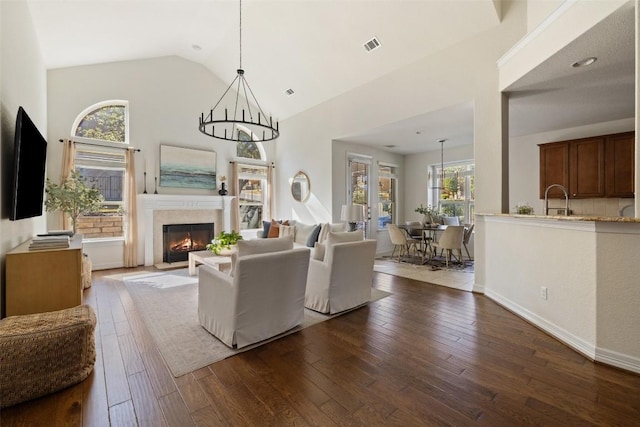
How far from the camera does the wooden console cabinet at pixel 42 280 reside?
2.49 meters

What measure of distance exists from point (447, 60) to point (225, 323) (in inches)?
187

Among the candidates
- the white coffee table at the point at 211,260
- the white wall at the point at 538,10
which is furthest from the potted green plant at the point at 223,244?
the white wall at the point at 538,10

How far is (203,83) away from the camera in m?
6.91

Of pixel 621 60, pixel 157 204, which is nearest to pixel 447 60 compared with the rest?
pixel 621 60

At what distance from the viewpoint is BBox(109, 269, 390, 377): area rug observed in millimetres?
2383

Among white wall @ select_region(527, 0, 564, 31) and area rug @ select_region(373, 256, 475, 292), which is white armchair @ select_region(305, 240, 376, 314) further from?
white wall @ select_region(527, 0, 564, 31)

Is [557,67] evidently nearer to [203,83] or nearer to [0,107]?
[0,107]

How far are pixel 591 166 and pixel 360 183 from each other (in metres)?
4.34

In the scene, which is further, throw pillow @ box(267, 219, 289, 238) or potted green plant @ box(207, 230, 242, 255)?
throw pillow @ box(267, 219, 289, 238)

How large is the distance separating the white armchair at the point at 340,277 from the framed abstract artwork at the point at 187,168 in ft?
14.8

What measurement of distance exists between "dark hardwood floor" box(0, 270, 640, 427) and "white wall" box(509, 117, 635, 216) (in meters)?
3.83

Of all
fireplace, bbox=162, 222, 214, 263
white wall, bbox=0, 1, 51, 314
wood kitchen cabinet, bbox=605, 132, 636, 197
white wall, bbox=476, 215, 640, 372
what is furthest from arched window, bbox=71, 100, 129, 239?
wood kitchen cabinet, bbox=605, 132, 636, 197

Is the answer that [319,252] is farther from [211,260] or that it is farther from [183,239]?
[183,239]

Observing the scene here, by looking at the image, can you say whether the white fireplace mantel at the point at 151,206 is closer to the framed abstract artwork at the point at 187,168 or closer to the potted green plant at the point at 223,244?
the framed abstract artwork at the point at 187,168
